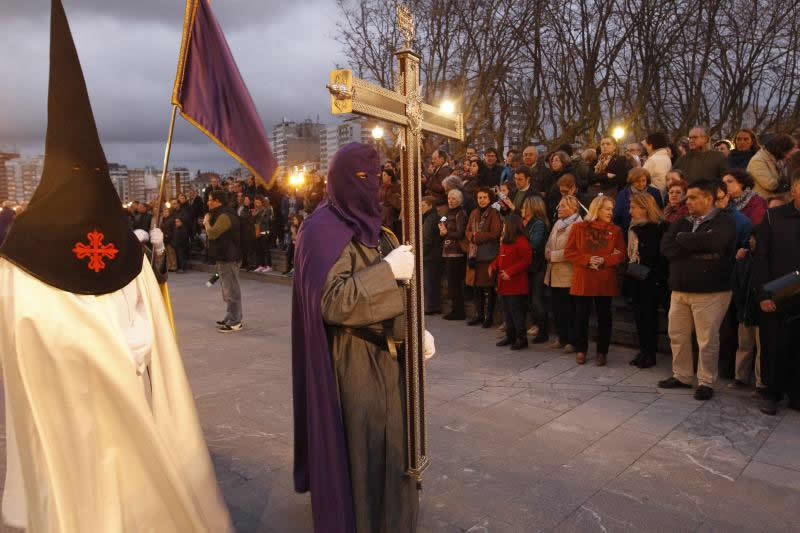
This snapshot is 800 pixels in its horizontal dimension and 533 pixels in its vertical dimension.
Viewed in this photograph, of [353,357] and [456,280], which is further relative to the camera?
[456,280]

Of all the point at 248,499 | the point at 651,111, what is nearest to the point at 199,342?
the point at 248,499

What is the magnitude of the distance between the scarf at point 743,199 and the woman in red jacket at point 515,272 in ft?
7.47

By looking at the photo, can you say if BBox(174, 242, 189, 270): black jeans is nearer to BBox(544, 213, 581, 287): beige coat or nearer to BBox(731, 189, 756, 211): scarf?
BBox(544, 213, 581, 287): beige coat

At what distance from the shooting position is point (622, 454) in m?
4.41

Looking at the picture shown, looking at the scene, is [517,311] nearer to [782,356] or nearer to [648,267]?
[648,267]

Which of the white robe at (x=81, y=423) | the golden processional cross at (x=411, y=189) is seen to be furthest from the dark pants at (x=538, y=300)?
the white robe at (x=81, y=423)

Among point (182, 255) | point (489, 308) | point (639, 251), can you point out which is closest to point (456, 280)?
point (489, 308)

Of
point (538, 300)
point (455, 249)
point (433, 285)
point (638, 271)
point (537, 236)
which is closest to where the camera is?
point (638, 271)

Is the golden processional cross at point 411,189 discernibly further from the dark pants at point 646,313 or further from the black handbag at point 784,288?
the dark pants at point 646,313

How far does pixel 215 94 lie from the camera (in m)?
3.48

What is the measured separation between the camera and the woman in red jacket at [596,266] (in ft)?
21.5

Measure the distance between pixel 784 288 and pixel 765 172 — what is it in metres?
2.86

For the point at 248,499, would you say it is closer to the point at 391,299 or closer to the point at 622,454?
the point at 391,299

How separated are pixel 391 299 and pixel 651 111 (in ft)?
68.8
